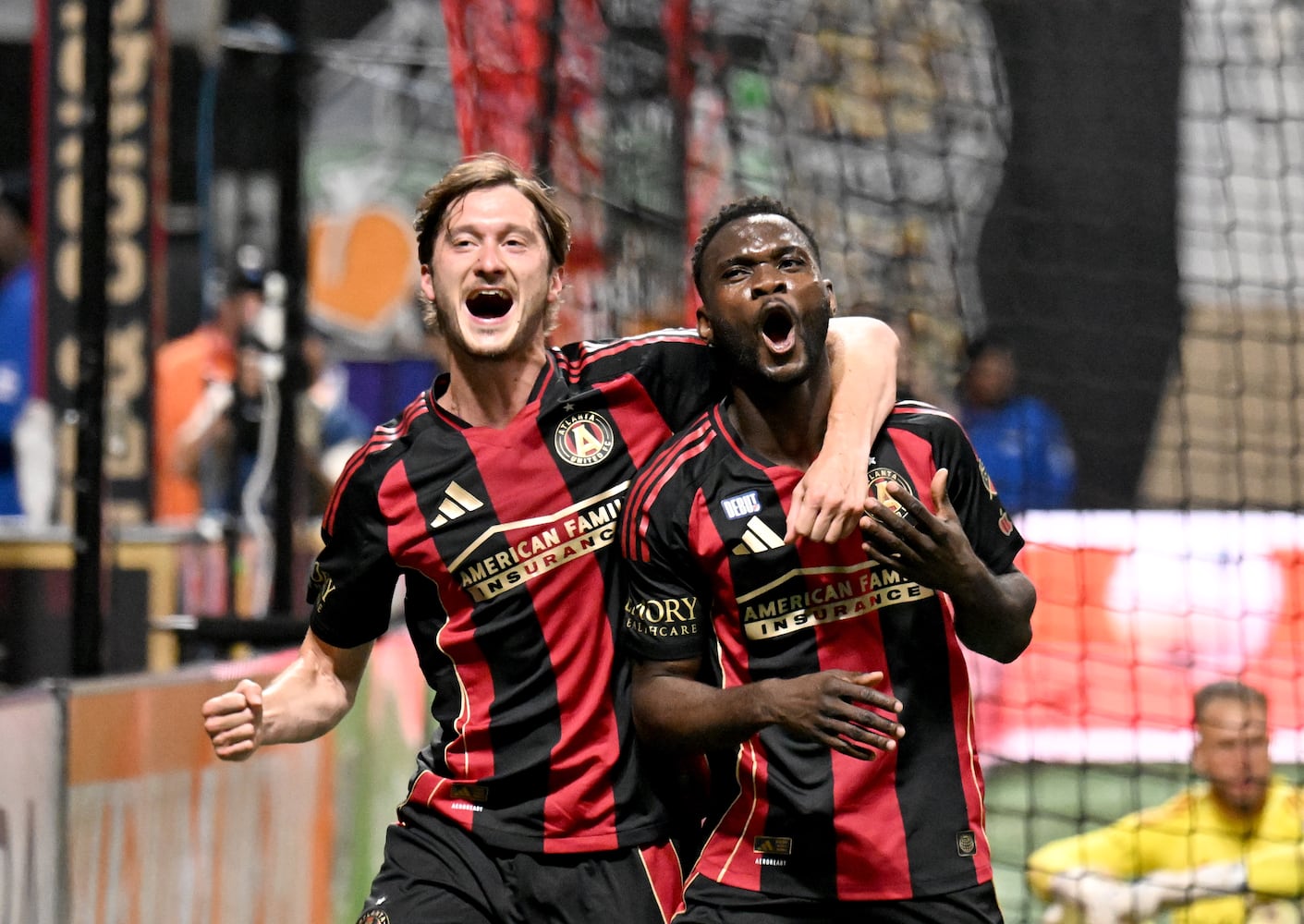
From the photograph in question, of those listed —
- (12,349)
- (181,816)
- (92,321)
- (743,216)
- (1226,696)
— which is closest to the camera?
(743,216)

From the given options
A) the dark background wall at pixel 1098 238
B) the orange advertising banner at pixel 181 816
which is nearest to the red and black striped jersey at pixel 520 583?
the orange advertising banner at pixel 181 816

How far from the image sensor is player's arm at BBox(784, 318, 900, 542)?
9.54 feet

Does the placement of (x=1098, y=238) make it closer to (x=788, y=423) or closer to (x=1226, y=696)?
(x=1226, y=696)

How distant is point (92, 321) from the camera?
15.4 feet

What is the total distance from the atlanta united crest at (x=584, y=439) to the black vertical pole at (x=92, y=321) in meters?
1.74

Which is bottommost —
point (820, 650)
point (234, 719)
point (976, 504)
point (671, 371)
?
point (234, 719)

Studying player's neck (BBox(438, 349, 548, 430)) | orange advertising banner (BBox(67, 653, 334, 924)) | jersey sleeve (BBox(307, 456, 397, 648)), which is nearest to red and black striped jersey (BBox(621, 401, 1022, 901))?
player's neck (BBox(438, 349, 548, 430))

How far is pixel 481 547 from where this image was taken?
3.33m

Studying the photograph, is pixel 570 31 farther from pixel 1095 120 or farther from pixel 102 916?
pixel 1095 120

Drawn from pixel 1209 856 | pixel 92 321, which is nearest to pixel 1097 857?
pixel 1209 856

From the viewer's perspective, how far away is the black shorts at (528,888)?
3242 mm

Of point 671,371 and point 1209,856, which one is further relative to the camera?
point 1209,856

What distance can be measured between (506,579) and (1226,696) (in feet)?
10.3

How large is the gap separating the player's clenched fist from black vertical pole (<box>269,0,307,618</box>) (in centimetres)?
311
